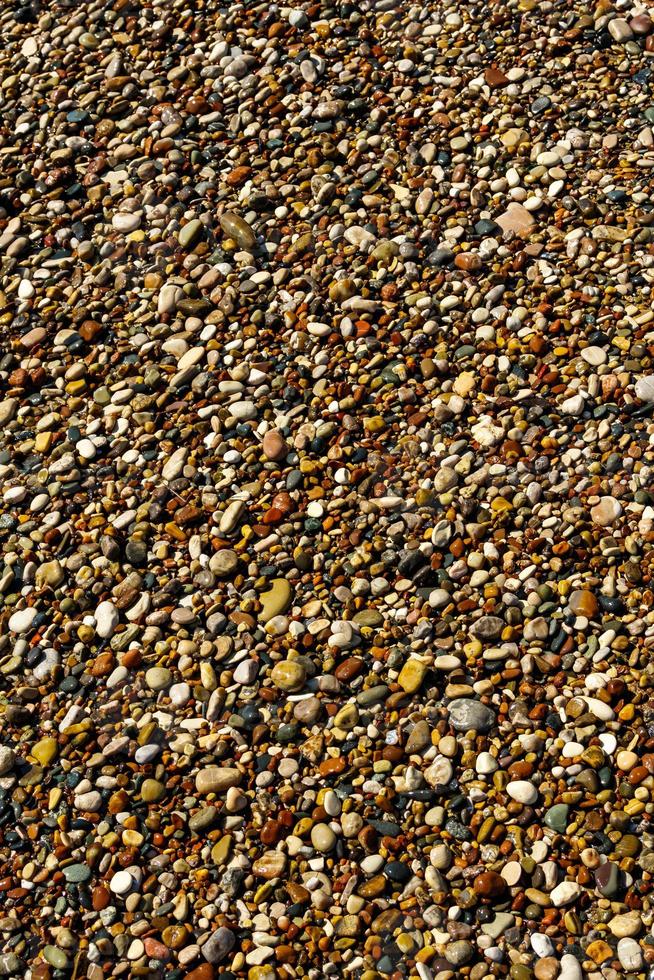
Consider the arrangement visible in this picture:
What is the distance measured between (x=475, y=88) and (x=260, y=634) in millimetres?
2702

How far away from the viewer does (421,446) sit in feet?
11.6

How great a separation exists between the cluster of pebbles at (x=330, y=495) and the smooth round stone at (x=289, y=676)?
0.01 m

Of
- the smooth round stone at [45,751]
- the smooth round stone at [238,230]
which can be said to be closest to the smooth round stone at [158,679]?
the smooth round stone at [45,751]

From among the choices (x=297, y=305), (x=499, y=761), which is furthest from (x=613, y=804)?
(x=297, y=305)

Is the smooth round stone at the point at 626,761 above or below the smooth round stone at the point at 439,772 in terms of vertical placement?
below

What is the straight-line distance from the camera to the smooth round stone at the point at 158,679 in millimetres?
3213

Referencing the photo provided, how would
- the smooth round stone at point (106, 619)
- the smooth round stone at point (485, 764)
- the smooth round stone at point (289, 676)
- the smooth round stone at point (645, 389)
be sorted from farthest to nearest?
the smooth round stone at point (645, 389) → the smooth round stone at point (106, 619) → the smooth round stone at point (289, 676) → the smooth round stone at point (485, 764)

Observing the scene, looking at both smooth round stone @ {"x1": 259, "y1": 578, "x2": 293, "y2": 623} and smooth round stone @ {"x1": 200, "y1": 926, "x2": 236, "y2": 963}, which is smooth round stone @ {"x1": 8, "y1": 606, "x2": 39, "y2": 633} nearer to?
smooth round stone @ {"x1": 259, "y1": 578, "x2": 293, "y2": 623}

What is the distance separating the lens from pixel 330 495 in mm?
3502

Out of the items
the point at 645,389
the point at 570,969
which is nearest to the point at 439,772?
the point at 570,969

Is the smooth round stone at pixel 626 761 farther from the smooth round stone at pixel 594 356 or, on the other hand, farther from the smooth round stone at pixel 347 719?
the smooth round stone at pixel 594 356

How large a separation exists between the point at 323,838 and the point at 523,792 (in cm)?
59

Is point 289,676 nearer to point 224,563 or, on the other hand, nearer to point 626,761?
point 224,563

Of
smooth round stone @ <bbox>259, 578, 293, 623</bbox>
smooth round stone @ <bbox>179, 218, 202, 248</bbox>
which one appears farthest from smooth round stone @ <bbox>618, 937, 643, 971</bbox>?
smooth round stone @ <bbox>179, 218, 202, 248</bbox>
